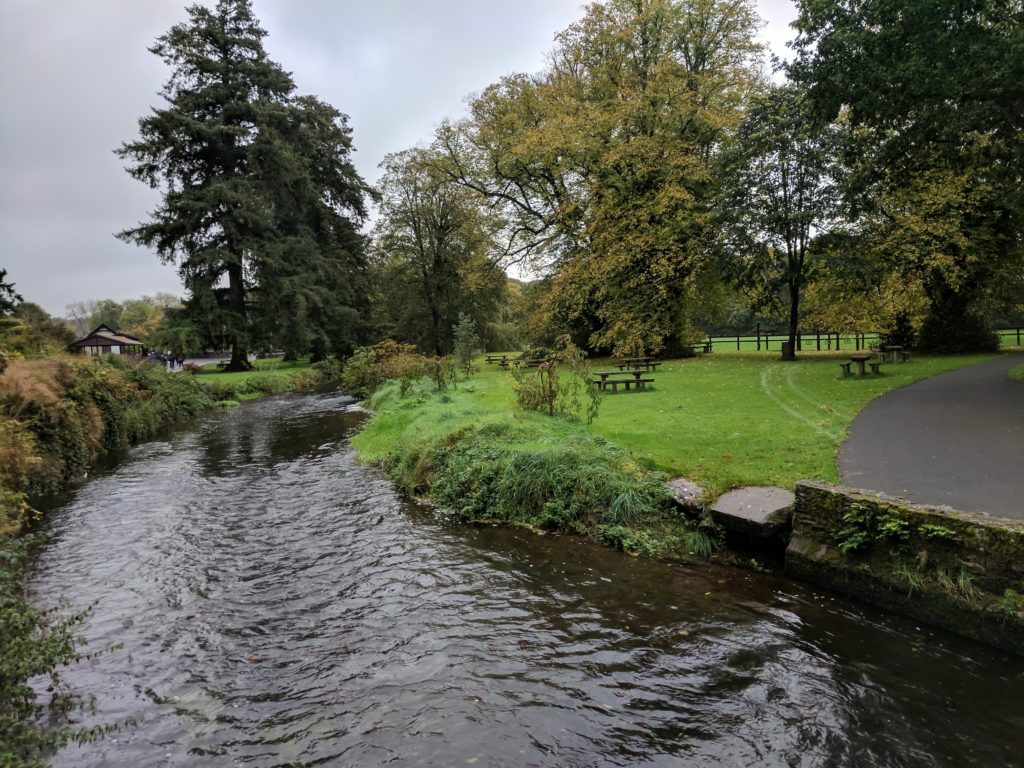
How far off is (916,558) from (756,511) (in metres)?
1.76

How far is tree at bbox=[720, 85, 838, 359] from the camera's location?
850 inches

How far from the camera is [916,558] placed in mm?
5594

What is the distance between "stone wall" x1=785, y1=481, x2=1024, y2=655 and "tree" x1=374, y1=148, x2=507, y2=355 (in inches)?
1410

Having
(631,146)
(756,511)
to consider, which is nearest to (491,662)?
(756,511)

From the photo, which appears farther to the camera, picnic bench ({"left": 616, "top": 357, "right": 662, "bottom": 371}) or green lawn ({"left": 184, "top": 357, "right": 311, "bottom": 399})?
green lawn ({"left": 184, "top": 357, "right": 311, "bottom": 399})

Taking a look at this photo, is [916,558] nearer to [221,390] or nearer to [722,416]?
[722,416]

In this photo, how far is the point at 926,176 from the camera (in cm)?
2116

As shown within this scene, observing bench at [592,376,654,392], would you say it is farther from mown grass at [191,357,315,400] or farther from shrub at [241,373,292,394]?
shrub at [241,373,292,394]

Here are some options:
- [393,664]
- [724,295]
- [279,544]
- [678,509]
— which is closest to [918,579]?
[678,509]

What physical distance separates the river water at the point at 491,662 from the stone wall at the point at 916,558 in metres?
0.25

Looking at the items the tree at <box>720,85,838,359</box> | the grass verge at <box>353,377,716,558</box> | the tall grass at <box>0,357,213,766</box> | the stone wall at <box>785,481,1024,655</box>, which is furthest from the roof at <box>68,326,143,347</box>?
the stone wall at <box>785,481,1024,655</box>

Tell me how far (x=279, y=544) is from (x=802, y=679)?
23.7 feet

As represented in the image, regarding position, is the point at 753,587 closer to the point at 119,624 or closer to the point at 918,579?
the point at 918,579

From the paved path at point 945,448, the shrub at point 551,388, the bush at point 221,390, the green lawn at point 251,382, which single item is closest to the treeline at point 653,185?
the green lawn at point 251,382
